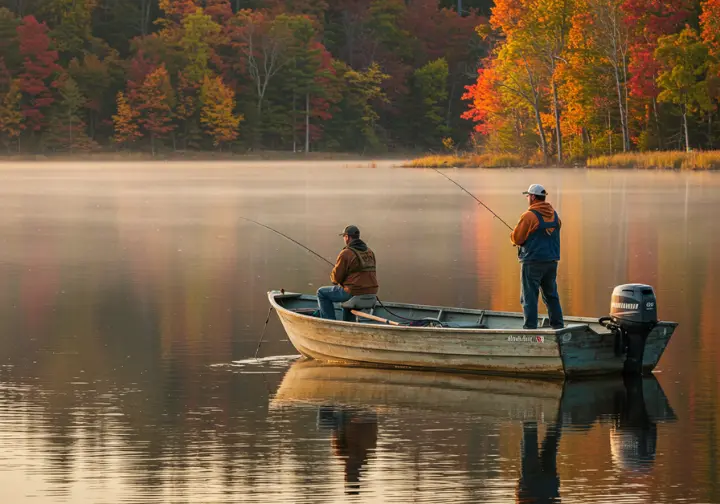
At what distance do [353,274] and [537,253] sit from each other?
1988mm

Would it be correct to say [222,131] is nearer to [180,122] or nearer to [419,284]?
[180,122]

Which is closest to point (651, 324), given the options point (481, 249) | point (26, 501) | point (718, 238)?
point (26, 501)

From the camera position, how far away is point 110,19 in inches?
5753

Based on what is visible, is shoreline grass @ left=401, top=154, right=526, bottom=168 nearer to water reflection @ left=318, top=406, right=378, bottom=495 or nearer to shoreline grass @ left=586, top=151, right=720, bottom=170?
shoreline grass @ left=586, top=151, right=720, bottom=170

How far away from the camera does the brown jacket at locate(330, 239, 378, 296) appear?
16.4 metres

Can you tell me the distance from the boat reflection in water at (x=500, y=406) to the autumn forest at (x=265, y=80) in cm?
7438

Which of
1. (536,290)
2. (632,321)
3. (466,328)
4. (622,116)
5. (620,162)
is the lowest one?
(466,328)

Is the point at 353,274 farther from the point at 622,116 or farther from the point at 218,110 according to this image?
the point at 218,110

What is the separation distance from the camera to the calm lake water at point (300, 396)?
11.0m

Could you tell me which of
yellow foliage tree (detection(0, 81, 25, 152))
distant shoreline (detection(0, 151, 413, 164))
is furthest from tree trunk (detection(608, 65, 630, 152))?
yellow foliage tree (detection(0, 81, 25, 152))

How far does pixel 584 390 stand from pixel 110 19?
445ft

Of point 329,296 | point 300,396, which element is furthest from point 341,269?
point 300,396

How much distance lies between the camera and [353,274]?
16.5 m

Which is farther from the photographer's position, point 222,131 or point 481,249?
point 222,131
